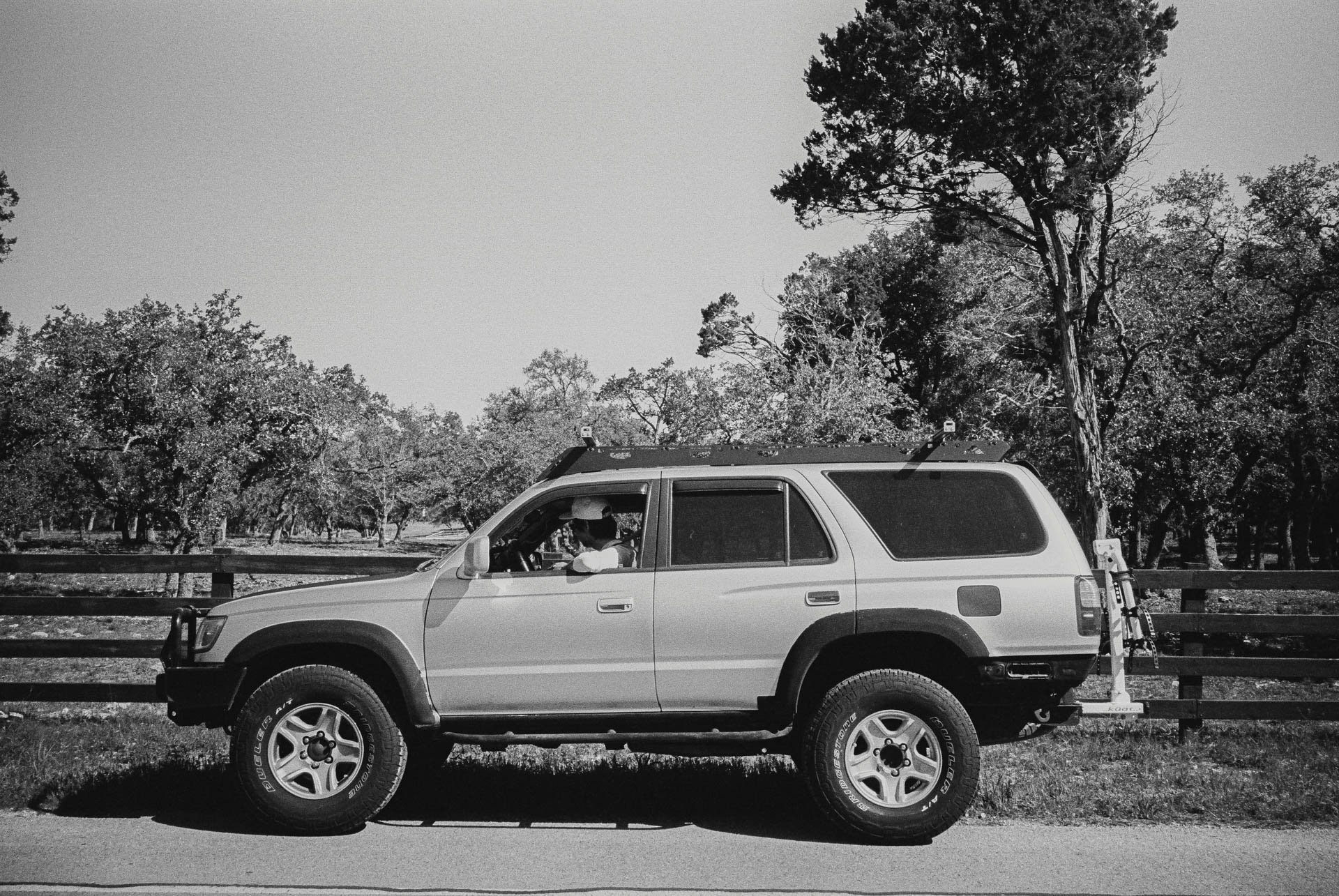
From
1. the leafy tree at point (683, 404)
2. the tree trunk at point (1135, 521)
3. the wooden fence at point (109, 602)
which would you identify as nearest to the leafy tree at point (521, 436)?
the leafy tree at point (683, 404)

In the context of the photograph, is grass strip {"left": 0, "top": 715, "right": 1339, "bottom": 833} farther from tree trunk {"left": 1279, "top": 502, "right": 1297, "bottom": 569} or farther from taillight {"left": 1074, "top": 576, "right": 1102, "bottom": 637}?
tree trunk {"left": 1279, "top": 502, "right": 1297, "bottom": 569}

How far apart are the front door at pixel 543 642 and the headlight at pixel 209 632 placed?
1.23m

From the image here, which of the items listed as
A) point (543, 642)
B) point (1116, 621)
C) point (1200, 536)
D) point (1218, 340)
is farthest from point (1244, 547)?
point (543, 642)

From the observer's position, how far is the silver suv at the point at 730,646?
5230 millimetres

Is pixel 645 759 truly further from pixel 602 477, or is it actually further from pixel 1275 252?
pixel 1275 252

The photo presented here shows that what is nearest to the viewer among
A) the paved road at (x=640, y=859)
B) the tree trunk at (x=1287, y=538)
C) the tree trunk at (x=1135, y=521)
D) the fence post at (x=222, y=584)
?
the paved road at (x=640, y=859)

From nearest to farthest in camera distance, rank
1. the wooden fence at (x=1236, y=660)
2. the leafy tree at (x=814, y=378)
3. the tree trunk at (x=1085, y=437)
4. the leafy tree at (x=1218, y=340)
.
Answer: the wooden fence at (x=1236, y=660), the tree trunk at (x=1085, y=437), the leafy tree at (x=1218, y=340), the leafy tree at (x=814, y=378)

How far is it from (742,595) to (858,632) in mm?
655

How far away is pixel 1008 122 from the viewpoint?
14.5 m

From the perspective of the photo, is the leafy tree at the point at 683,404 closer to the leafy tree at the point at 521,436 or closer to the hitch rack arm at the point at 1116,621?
the leafy tree at the point at 521,436

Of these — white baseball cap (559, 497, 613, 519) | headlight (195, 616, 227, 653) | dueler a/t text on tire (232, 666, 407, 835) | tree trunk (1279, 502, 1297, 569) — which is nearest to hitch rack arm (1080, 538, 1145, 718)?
white baseball cap (559, 497, 613, 519)

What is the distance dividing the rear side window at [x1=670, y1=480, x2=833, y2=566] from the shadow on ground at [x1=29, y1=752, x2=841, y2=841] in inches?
59.3

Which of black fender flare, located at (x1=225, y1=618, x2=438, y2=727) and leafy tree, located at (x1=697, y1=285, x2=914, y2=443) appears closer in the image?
black fender flare, located at (x1=225, y1=618, x2=438, y2=727)

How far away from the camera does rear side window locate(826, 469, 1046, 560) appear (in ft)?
17.8
